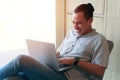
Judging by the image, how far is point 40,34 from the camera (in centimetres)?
263

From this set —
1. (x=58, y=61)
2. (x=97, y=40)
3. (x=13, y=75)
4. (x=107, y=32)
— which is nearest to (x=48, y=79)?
(x=58, y=61)

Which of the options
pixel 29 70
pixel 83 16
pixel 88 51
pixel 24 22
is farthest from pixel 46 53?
pixel 24 22

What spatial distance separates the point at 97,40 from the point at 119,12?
1.50 feet

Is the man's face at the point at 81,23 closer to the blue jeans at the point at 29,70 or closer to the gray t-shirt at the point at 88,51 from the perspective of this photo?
the gray t-shirt at the point at 88,51

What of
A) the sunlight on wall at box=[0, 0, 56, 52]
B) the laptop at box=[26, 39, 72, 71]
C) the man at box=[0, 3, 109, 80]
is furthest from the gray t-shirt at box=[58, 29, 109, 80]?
the sunlight on wall at box=[0, 0, 56, 52]

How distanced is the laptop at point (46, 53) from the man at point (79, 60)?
51 mm

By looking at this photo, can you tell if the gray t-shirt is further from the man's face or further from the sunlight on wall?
the sunlight on wall

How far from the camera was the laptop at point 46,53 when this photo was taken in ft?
5.55

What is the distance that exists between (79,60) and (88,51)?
0.13 meters

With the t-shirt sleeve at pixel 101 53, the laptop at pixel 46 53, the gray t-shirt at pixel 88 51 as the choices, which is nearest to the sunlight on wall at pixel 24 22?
the laptop at pixel 46 53

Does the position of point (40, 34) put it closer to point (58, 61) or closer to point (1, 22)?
point (1, 22)

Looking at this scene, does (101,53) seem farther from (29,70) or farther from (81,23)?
(29,70)

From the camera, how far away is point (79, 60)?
177 cm

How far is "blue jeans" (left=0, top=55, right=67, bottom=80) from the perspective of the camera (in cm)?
166
